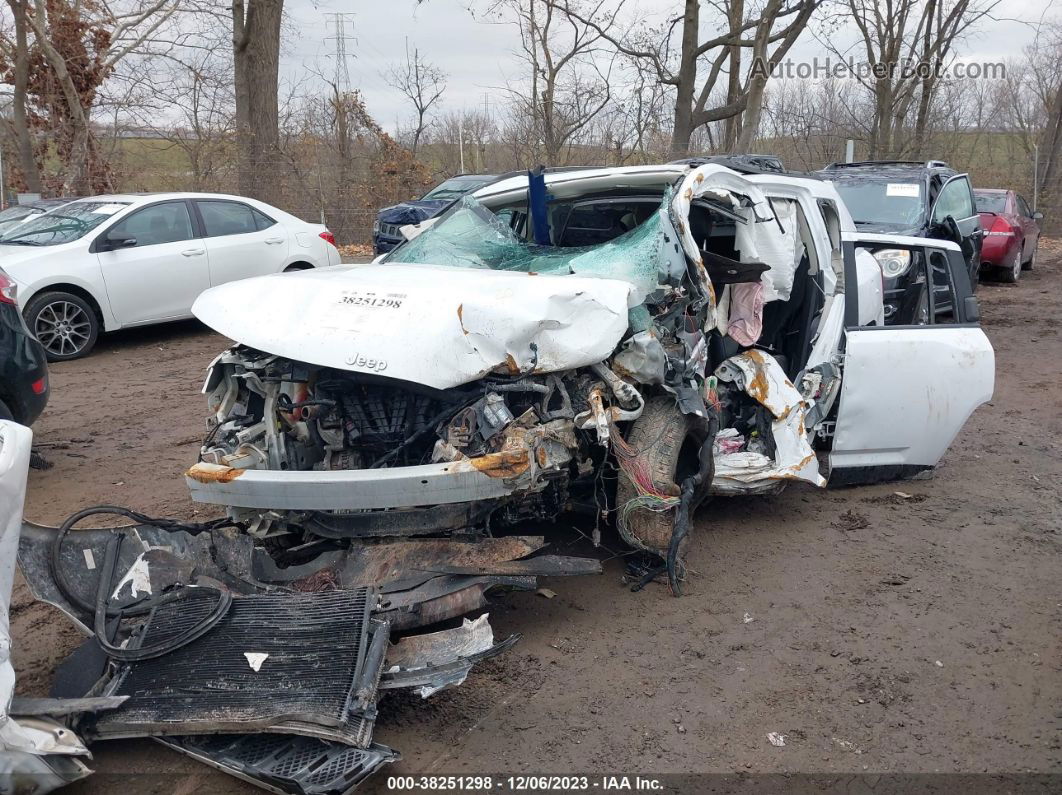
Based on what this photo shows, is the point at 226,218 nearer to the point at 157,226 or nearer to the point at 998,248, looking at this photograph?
the point at 157,226

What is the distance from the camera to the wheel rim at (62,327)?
8.88 metres

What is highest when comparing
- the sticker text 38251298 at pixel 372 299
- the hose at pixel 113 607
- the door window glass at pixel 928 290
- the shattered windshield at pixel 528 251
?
the shattered windshield at pixel 528 251

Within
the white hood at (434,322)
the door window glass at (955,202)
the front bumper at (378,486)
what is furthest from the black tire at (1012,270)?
the front bumper at (378,486)

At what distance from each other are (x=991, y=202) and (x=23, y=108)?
1758 cm

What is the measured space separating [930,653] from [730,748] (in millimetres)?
1162

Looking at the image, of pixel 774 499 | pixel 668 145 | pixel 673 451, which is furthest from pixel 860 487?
pixel 668 145

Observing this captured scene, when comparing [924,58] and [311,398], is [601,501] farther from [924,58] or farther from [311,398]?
[924,58]

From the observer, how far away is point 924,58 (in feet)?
84.0

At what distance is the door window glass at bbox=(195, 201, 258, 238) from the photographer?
33.3 feet

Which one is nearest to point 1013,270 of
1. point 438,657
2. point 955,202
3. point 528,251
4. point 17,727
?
point 955,202

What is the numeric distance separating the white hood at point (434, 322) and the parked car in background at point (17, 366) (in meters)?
1.91

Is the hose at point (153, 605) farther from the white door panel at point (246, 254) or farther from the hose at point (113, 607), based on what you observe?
the white door panel at point (246, 254)

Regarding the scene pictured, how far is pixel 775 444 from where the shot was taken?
4.95 metres

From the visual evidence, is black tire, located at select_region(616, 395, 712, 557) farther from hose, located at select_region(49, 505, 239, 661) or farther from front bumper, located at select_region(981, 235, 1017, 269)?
front bumper, located at select_region(981, 235, 1017, 269)
